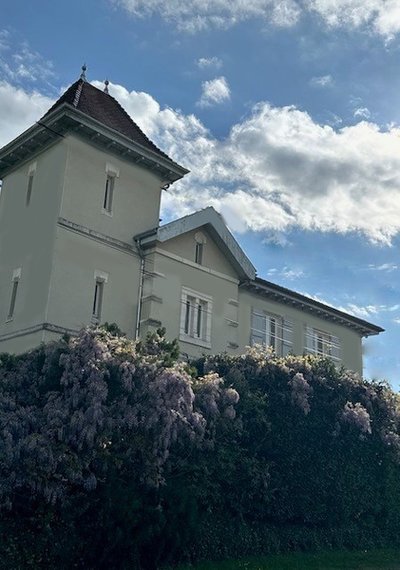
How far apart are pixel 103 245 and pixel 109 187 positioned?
2.65 metres

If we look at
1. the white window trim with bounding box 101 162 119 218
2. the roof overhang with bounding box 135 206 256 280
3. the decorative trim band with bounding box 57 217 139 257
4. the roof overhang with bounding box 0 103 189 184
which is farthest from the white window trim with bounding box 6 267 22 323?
the roof overhang with bounding box 0 103 189 184

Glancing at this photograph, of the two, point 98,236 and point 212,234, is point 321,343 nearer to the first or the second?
point 212,234

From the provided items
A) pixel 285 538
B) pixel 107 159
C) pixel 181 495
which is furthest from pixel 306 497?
pixel 107 159

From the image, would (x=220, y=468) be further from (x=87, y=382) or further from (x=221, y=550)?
(x=87, y=382)

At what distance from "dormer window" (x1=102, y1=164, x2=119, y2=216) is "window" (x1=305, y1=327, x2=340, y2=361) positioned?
1281cm

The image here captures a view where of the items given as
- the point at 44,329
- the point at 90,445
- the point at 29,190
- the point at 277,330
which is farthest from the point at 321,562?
the point at 29,190

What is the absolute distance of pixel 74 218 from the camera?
25703 millimetres

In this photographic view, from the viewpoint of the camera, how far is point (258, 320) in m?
32.1

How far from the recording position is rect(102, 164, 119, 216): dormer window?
27250 mm

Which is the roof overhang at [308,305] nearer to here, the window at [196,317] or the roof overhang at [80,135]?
the window at [196,317]

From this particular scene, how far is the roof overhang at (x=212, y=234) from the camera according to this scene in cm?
2727

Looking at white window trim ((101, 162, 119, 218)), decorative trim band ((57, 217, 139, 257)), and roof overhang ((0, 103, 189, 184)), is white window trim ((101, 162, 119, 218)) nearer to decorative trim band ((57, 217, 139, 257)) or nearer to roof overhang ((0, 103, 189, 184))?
roof overhang ((0, 103, 189, 184))

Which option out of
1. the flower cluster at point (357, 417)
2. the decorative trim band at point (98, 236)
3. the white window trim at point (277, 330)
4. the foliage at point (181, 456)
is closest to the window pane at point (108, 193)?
the decorative trim band at point (98, 236)

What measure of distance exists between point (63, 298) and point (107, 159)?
628 cm
